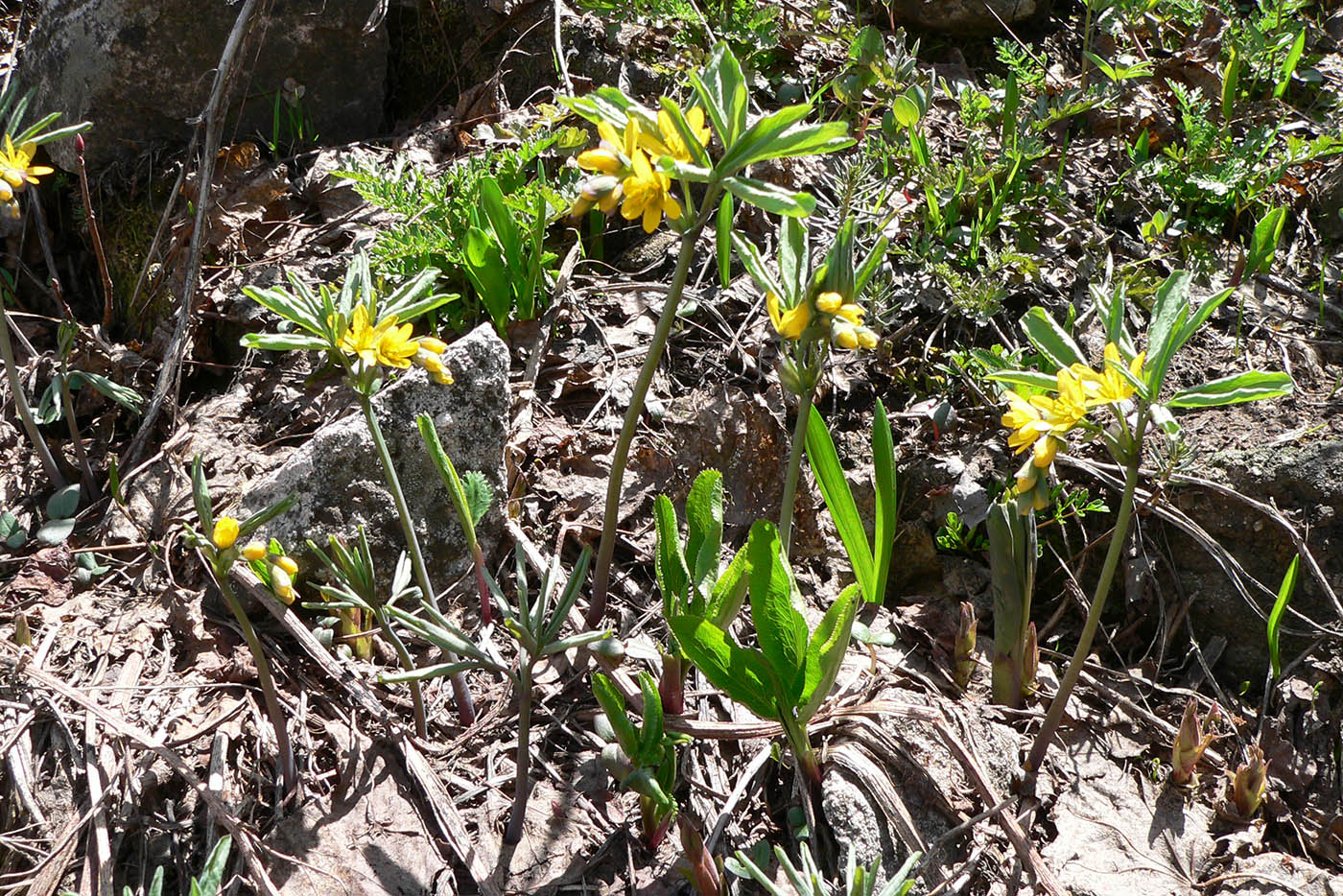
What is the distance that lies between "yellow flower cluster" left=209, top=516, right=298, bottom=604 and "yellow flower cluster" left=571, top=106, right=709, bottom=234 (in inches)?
31.9

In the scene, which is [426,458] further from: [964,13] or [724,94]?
[964,13]

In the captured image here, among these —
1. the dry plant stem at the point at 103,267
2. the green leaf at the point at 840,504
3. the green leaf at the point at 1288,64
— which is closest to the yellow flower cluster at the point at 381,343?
the green leaf at the point at 840,504

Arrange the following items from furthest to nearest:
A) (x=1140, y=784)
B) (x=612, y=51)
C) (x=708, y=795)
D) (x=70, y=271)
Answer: (x=612, y=51)
(x=70, y=271)
(x=1140, y=784)
(x=708, y=795)

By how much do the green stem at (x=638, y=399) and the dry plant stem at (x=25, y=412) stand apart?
1571mm

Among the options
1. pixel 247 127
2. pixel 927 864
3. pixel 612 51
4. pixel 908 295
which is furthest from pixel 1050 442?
pixel 247 127

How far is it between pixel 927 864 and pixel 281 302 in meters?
1.78

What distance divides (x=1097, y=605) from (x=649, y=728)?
93 cm

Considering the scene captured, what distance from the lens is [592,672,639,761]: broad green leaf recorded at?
189 cm

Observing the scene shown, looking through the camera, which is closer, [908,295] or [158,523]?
[158,523]

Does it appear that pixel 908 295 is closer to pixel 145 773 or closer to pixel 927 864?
pixel 927 864

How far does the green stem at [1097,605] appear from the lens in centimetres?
181

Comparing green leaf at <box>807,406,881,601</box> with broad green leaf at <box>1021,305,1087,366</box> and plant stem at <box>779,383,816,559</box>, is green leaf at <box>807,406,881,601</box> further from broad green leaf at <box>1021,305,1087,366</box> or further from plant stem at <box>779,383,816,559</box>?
broad green leaf at <box>1021,305,1087,366</box>

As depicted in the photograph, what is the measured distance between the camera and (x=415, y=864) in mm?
2049

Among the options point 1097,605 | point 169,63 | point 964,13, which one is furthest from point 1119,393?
point 169,63
